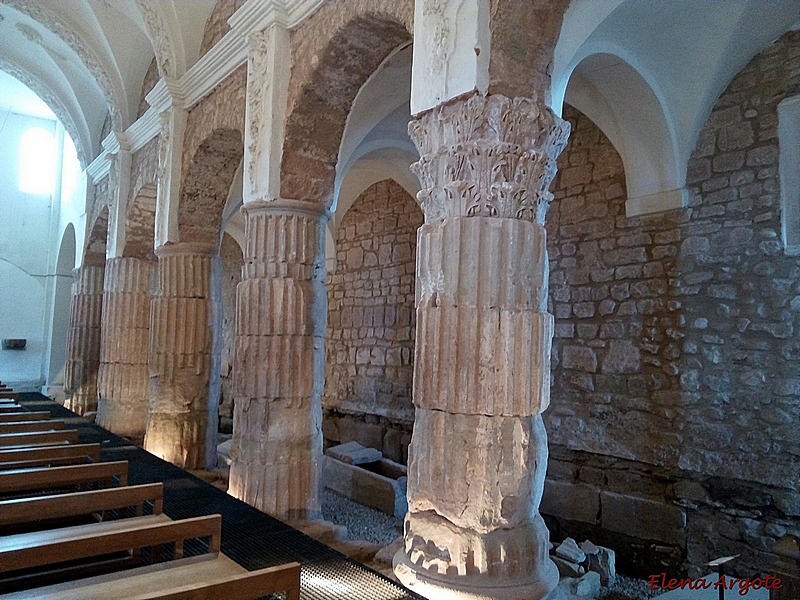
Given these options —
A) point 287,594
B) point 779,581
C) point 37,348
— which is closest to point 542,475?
point 779,581

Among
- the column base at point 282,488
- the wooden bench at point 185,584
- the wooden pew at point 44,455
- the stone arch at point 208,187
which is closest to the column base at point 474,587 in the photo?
the wooden bench at point 185,584

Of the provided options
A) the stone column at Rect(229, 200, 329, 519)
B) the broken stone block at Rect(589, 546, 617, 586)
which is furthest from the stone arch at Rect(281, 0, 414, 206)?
the broken stone block at Rect(589, 546, 617, 586)

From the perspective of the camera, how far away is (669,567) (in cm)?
507

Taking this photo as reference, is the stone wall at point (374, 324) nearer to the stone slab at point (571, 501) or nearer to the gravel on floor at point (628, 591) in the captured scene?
the stone slab at point (571, 501)

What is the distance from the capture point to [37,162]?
48.1 feet

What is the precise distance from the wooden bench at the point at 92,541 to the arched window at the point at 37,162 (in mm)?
14613

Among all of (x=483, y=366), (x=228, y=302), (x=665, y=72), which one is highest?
(x=665, y=72)

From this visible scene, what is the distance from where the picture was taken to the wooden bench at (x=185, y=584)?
5.78 ft

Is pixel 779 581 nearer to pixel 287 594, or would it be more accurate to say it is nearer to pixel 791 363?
pixel 791 363

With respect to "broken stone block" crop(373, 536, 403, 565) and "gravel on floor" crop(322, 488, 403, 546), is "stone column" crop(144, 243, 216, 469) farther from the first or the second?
"broken stone block" crop(373, 536, 403, 565)

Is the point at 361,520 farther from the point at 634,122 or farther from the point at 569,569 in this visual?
the point at 634,122

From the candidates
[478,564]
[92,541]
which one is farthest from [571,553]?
[92,541]

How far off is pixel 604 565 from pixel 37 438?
4.62 m

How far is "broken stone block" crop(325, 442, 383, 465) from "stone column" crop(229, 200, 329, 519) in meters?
2.70
